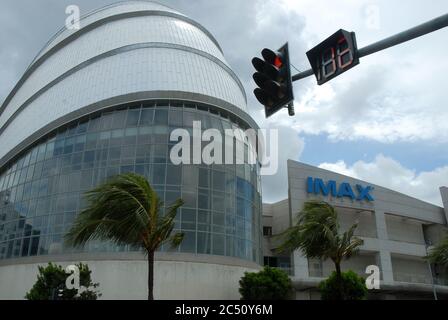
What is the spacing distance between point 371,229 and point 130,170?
32307 millimetres

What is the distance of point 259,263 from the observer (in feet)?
128

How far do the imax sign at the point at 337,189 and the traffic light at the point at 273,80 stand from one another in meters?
40.1

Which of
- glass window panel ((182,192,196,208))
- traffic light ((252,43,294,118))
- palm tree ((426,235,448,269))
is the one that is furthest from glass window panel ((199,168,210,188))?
traffic light ((252,43,294,118))

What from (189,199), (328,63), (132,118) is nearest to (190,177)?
(189,199)

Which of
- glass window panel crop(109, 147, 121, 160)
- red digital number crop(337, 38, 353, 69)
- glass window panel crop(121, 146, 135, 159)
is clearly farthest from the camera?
glass window panel crop(109, 147, 121, 160)

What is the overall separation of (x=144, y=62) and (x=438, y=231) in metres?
46.3

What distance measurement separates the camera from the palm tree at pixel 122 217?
14742mm

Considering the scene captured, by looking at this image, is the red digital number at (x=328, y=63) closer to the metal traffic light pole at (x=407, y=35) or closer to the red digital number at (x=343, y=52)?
→ the red digital number at (x=343, y=52)

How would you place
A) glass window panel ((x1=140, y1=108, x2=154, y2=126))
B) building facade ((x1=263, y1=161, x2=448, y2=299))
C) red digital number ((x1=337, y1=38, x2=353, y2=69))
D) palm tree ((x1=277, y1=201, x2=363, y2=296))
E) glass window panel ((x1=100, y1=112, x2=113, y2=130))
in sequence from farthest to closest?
building facade ((x1=263, y1=161, x2=448, y2=299)) < glass window panel ((x1=100, y1=112, x2=113, y2=130)) < glass window panel ((x1=140, y1=108, x2=154, y2=126)) < palm tree ((x1=277, y1=201, x2=363, y2=296)) < red digital number ((x1=337, y1=38, x2=353, y2=69))

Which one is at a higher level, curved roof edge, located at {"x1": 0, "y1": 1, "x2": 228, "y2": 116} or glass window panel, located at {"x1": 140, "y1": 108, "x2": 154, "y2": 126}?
curved roof edge, located at {"x1": 0, "y1": 1, "x2": 228, "y2": 116}

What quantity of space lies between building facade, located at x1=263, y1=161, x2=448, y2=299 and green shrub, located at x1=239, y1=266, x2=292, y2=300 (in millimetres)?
10833

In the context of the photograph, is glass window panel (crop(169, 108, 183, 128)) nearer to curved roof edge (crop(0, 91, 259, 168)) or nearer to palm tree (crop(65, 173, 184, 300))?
curved roof edge (crop(0, 91, 259, 168))

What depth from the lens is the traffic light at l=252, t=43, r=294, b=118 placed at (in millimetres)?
7832
